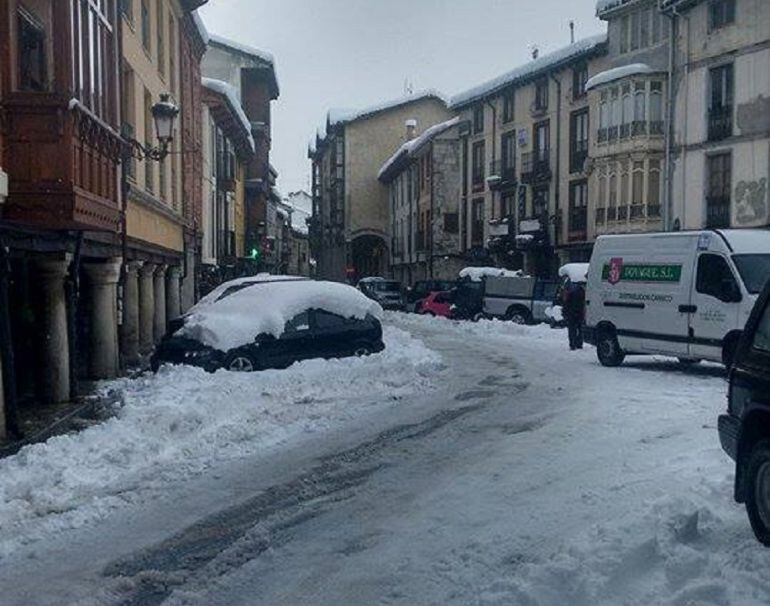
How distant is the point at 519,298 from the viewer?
105ft

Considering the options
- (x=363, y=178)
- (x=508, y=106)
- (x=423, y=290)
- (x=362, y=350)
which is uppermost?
(x=508, y=106)

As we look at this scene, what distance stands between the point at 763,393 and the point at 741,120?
89.5 ft

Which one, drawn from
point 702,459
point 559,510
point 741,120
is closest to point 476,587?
point 559,510

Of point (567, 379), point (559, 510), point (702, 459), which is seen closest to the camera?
point (559, 510)

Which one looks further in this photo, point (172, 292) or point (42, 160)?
point (172, 292)

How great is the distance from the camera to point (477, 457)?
8695mm

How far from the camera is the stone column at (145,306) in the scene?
20438 millimetres

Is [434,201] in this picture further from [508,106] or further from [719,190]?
[719,190]

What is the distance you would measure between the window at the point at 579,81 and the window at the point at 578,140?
0.86 m

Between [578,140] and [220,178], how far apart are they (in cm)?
1640

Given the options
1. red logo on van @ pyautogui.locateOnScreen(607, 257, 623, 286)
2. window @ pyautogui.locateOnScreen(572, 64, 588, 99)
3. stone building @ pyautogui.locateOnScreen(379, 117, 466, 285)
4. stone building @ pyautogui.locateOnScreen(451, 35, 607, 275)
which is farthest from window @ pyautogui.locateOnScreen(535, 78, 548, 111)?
red logo on van @ pyautogui.locateOnScreen(607, 257, 623, 286)

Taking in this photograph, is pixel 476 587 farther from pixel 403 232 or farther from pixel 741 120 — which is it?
pixel 403 232

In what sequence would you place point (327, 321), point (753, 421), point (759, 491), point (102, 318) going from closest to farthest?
1. point (759, 491)
2. point (753, 421)
3. point (102, 318)
4. point (327, 321)

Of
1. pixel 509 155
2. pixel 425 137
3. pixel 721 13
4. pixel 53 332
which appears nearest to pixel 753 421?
pixel 53 332
